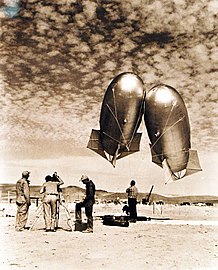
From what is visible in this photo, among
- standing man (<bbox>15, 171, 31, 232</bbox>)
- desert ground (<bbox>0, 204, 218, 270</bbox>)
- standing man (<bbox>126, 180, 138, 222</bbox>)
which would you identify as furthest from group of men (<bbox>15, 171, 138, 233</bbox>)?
standing man (<bbox>126, 180, 138, 222</bbox>)

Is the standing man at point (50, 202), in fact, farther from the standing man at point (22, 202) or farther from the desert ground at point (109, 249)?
the standing man at point (22, 202)

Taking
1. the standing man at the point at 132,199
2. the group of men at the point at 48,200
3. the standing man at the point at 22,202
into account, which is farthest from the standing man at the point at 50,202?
the standing man at the point at 132,199

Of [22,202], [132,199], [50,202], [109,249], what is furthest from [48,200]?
[132,199]

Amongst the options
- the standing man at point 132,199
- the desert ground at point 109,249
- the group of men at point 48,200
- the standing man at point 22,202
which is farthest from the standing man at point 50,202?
the standing man at point 132,199

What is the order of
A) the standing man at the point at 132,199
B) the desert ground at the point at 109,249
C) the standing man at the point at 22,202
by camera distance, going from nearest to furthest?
the desert ground at the point at 109,249 → the standing man at the point at 22,202 → the standing man at the point at 132,199

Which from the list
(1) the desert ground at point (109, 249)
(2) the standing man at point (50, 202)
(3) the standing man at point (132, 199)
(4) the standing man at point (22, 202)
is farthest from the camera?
(3) the standing man at point (132, 199)

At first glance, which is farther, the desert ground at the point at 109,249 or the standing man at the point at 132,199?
the standing man at the point at 132,199

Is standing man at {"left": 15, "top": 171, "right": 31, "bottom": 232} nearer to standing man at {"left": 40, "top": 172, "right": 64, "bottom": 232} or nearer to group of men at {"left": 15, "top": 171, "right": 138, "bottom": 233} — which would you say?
group of men at {"left": 15, "top": 171, "right": 138, "bottom": 233}

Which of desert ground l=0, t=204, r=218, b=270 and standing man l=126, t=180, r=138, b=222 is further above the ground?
standing man l=126, t=180, r=138, b=222

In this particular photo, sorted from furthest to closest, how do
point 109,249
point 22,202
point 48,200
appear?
point 22,202 < point 48,200 < point 109,249

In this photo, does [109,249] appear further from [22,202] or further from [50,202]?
[22,202]

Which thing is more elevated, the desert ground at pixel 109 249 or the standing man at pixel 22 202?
the standing man at pixel 22 202

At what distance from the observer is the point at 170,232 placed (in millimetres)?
14352

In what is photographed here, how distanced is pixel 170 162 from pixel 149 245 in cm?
1043
